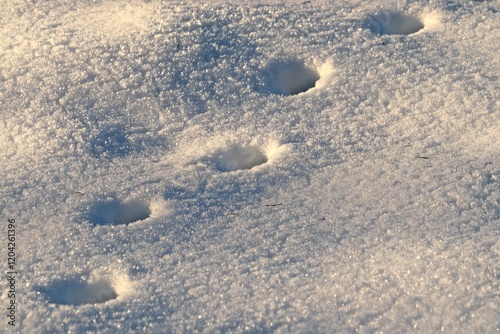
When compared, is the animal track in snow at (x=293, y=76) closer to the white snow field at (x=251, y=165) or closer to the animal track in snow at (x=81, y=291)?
the white snow field at (x=251, y=165)

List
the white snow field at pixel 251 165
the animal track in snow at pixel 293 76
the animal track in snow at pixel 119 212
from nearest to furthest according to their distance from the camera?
1. the white snow field at pixel 251 165
2. the animal track in snow at pixel 119 212
3. the animal track in snow at pixel 293 76

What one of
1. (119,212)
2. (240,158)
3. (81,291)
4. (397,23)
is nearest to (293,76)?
(240,158)

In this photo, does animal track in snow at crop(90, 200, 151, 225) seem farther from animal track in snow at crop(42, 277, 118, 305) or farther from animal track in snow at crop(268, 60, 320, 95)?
animal track in snow at crop(268, 60, 320, 95)

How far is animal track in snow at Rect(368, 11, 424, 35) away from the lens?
328cm

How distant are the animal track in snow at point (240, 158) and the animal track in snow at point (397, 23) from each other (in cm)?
107

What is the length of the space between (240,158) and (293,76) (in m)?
0.59

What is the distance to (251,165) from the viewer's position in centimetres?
272

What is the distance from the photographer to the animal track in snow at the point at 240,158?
270cm

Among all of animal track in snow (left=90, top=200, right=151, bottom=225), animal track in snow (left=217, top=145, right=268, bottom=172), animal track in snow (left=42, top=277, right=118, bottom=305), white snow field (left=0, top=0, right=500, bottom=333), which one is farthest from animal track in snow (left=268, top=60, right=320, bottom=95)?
animal track in snow (left=42, top=277, right=118, bottom=305)

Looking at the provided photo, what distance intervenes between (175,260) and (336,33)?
Answer: 5.00 feet

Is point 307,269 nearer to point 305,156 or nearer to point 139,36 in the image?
point 305,156

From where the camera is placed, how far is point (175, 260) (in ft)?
7.55

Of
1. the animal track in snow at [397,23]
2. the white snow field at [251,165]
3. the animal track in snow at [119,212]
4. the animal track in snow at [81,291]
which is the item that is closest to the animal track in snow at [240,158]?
the white snow field at [251,165]

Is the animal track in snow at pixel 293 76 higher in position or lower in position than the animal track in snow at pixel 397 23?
lower
